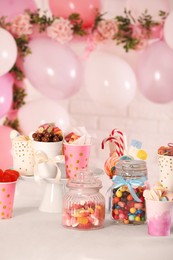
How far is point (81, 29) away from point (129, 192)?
205cm

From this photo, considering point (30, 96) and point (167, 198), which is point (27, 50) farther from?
point (167, 198)

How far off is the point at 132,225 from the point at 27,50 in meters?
1.95

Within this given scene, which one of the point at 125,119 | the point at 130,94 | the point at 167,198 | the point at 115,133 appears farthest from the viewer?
the point at 125,119

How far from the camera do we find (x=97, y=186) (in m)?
1.70

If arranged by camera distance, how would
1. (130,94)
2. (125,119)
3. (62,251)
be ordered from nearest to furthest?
(62,251), (130,94), (125,119)

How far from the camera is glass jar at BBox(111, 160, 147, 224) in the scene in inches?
67.7

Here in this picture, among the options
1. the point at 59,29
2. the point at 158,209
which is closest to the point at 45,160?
the point at 158,209

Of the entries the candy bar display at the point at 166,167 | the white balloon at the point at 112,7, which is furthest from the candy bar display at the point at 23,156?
the white balloon at the point at 112,7

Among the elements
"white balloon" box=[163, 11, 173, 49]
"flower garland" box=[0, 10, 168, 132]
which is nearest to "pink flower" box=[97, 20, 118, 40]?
"flower garland" box=[0, 10, 168, 132]

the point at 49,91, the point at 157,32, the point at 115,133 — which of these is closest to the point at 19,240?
the point at 115,133

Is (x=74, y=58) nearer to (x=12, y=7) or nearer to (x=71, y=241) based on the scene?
(x=12, y=7)

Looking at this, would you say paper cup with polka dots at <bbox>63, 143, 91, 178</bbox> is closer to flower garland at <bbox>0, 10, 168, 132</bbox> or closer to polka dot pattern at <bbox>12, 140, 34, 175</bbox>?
polka dot pattern at <bbox>12, 140, 34, 175</bbox>

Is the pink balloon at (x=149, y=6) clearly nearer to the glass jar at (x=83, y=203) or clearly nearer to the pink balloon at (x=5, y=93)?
the pink balloon at (x=5, y=93)

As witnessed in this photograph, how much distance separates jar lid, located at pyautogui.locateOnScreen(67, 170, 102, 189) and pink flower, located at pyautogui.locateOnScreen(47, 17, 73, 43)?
1.94 m
